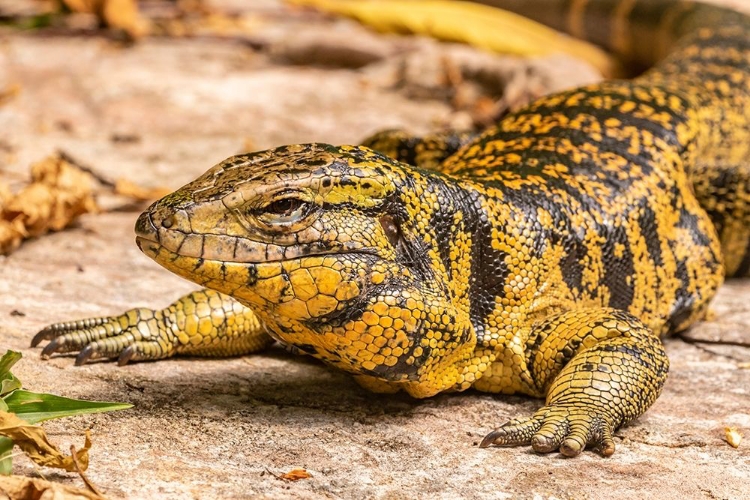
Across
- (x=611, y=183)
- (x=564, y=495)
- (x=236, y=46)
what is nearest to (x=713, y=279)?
(x=611, y=183)

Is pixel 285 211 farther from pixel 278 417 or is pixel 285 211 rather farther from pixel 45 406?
pixel 45 406

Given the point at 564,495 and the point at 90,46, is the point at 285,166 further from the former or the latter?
the point at 90,46

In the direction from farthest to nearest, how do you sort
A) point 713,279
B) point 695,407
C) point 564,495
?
1. point 713,279
2. point 695,407
3. point 564,495

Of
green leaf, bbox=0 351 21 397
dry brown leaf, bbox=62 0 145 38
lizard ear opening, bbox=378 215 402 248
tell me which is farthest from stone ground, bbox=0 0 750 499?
dry brown leaf, bbox=62 0 145 38

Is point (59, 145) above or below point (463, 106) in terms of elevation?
below

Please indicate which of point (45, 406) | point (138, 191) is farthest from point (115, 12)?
point (45, 406)

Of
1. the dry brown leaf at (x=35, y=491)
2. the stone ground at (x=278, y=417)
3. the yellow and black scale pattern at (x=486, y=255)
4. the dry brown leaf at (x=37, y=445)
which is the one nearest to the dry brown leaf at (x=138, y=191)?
the stone ground at (x=278, y=417)
